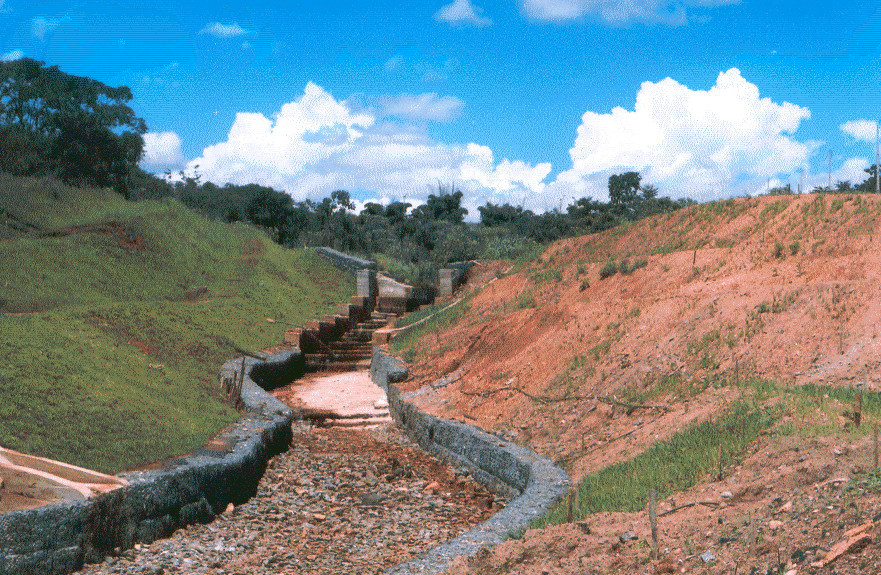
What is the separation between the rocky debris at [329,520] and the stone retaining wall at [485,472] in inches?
8.3

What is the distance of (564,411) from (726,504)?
160 inches

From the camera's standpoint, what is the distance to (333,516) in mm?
7316

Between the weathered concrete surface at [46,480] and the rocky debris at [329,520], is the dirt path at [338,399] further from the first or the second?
the weathered concrete surface at [46,480]

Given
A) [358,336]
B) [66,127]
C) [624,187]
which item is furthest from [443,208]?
[358,336]

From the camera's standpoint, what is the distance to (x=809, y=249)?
11.1 meters

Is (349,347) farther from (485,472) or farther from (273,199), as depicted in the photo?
(273,199)

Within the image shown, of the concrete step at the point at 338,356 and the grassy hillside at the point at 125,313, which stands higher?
the grassy hillside at the point at 125,313

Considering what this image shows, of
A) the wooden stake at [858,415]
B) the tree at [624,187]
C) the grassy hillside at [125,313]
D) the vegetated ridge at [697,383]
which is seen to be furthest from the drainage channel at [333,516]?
the tree at [624,187]

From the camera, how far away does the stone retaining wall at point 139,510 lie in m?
5.16

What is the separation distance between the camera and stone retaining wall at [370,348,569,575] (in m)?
5.39

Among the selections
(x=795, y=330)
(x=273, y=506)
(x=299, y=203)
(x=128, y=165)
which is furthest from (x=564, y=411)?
(x=299, y=203)

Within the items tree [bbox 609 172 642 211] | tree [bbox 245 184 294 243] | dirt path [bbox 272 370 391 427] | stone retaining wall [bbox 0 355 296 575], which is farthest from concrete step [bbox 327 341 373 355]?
tree [bbox 609 172 642 211]

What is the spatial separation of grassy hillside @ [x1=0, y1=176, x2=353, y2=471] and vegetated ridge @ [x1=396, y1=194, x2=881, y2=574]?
346 centimetres

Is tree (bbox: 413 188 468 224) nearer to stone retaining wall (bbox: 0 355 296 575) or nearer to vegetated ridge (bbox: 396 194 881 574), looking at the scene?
vegetated ridge (bbox: 396 194 881 574)
